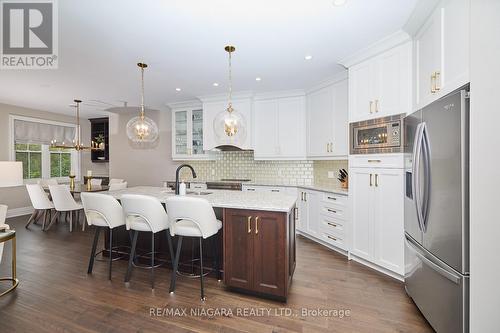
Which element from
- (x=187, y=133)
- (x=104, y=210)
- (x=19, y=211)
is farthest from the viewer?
(x=19, y=211)

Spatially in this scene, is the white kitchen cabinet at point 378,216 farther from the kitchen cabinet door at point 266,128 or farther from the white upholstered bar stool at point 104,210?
the white upholstered bar stool at point 104,210

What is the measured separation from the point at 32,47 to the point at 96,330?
10.1 feet

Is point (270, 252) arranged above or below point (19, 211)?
above

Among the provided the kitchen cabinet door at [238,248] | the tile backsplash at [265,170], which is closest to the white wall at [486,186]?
the kitchen cabinet door at [238,248]

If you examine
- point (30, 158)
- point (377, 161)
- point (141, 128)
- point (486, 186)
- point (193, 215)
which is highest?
point (141, 128)

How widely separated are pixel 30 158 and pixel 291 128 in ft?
21.5

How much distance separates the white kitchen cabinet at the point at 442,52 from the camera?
5.25 ft

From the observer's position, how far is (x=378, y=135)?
276 centimetres

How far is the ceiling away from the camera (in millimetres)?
2059

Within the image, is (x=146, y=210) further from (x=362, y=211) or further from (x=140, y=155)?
(x=140, y=155)

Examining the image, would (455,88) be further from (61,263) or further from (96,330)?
(61,263)

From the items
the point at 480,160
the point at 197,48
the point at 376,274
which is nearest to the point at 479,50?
the point at 480,160

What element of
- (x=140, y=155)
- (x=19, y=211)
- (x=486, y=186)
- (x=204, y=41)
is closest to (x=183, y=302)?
(x=486, y=186)

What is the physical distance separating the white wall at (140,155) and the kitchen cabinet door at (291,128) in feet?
9.33
